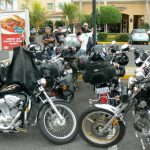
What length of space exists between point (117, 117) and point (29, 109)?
132cm

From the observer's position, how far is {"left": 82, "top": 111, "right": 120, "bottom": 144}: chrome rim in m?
4.76

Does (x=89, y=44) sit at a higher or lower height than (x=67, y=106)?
higher

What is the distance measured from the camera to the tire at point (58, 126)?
5.03 m

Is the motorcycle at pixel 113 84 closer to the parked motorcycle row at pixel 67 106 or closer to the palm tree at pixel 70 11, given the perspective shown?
the parked motorcycle row at pixel 67 106

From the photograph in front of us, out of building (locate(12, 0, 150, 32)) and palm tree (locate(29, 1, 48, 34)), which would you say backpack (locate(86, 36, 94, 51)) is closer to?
palm tree (locate(29, 1, 48, 34))

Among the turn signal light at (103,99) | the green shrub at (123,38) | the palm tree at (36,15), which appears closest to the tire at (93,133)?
the turn signal light at (103,99)

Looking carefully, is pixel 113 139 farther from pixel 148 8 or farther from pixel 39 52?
pixel 148 8

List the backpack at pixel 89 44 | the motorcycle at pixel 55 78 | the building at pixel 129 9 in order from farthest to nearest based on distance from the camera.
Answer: the building at pixel 129 9
the backpack at pixel 89 44
the motorcycle at pixel 55 78

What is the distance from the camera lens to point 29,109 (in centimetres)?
512

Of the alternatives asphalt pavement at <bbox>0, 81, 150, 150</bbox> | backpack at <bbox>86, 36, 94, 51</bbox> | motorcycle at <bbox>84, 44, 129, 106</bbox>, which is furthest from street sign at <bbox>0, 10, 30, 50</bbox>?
asphalt pavement at <bbox>0, 81, 150, 150</bbox>

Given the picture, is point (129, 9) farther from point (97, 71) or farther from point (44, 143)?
point (44, 143)

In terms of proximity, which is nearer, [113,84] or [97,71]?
[97,71]

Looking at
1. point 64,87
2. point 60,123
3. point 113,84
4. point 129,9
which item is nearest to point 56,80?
→ point 64,87

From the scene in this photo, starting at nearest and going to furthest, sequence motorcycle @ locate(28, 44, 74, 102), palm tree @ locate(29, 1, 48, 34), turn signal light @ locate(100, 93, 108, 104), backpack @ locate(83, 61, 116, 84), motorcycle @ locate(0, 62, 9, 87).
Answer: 1. backpack @ locate(83, 61, 116, 84)
2. motorcycle @ locate(0, 62, 9, 87)
3. turn signal light @ locate(100, 93, 108, 104)
4. motorcycle @ locate(28, 44, 74, 102)
5. palm tree @ locate(29, 1, 48, 34)
